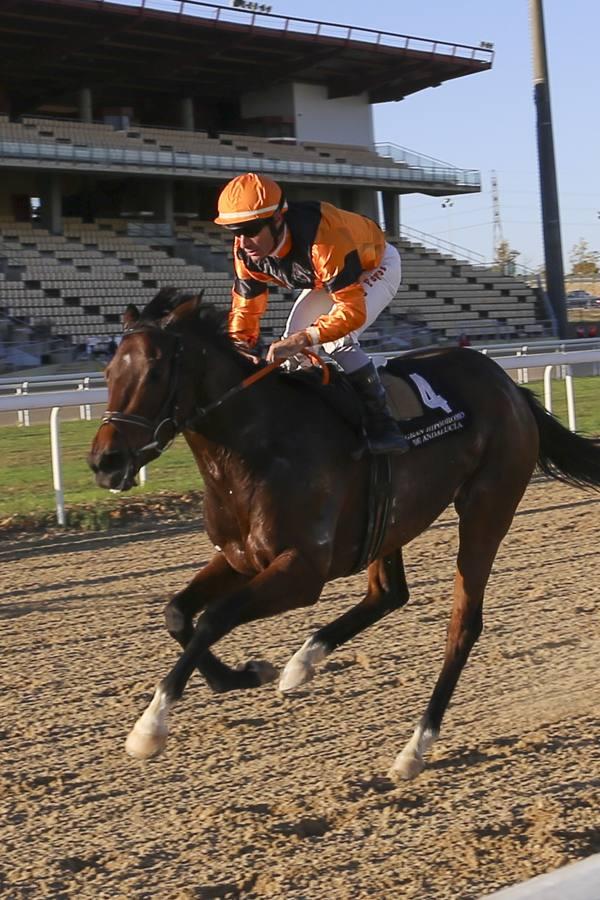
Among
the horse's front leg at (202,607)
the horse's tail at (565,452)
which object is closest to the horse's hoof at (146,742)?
the horse's front leg at (202,607)

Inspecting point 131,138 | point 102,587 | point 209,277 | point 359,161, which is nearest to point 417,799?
point 102,587

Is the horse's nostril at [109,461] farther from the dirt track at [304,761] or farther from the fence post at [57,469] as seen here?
the fence post at [57,469]

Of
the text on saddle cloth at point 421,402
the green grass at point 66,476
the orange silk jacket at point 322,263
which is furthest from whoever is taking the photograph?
the green grass at point 66,476

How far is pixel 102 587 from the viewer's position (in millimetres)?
6391

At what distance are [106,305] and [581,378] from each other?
9776mm

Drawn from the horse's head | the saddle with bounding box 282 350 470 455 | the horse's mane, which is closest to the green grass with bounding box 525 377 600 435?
the saddle with bounding box 282 350 470 455

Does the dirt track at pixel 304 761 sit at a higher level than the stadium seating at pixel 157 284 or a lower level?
lower

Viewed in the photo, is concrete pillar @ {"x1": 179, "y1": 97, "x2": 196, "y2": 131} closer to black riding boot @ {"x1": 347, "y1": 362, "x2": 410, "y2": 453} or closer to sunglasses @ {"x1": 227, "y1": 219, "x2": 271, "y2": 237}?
black riding boot @ {"x1": 347, "y1": 362, "x2": 410, "y2": 453}

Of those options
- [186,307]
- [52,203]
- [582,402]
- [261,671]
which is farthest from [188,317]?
[52,203]

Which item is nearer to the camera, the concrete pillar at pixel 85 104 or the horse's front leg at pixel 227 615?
the horse's front leg at pixel 227 615

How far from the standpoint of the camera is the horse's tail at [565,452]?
4840 millimetres

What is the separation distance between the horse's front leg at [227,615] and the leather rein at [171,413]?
489 millimetres

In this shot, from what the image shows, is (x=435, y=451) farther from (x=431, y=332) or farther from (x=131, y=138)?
(x=131, y=138)

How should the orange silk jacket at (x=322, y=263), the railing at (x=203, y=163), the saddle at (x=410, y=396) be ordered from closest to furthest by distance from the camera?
the orange silk jacket at (x=322, y=263), the saddle at (x=410, y=396), the railing at (x=203, y=163)
